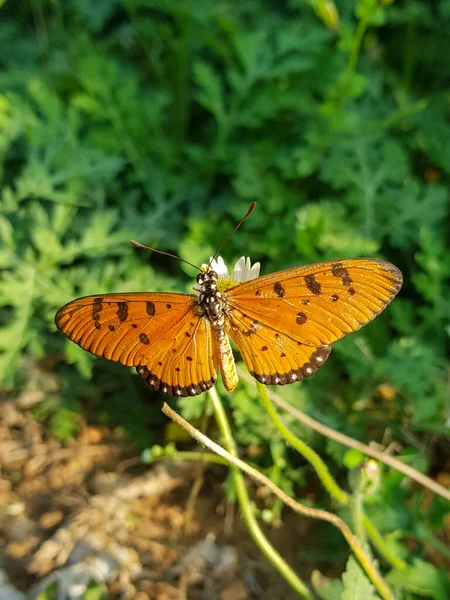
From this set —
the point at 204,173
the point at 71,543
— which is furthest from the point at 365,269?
the point at 204,173

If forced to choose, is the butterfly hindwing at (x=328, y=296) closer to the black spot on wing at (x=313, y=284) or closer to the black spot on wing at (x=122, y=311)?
the black spot on wing at (x=313, y=284)

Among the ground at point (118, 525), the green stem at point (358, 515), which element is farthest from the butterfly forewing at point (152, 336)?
the ground at point (118, 525)

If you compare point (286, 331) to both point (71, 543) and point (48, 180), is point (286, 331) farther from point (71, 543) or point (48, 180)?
point (48, 180)

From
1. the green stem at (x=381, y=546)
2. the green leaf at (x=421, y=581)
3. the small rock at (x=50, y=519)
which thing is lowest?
the green leaf at (x=421, y=581)

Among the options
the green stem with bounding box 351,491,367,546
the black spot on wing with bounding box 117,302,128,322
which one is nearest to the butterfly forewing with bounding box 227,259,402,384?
the black spot on wing with bounding box 117,302,128,322

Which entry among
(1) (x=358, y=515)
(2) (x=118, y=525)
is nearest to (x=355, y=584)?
(1) (x=358, y=515)

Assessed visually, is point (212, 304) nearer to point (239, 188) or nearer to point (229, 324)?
point (229, 324)
